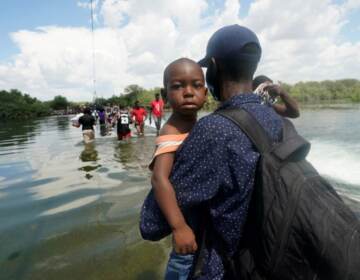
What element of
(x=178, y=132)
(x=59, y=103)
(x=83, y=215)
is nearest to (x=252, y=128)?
(x=178, y=132)

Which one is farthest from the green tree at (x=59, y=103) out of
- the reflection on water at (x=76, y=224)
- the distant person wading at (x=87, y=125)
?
the reflection on water at (x=76, y=224)

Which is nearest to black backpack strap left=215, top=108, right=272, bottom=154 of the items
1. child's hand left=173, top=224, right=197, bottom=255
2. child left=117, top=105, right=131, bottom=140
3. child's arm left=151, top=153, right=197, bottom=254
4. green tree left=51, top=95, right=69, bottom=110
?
child's arm left=151, top=153, right=197, bottom=254

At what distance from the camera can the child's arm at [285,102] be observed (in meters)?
2.39

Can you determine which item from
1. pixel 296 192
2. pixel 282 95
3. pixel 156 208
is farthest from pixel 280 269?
pixel 282 95

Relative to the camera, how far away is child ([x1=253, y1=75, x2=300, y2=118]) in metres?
2.37

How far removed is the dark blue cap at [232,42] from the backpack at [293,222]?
0.32 meters

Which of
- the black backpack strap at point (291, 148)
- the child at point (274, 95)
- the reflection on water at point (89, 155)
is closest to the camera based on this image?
the black backpack strap at point (291, 148)

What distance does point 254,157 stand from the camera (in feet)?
4.21

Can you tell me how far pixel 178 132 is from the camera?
1.70 meters

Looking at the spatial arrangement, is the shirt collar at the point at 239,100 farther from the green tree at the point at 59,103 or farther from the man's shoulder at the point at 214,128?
the green tree at the point at 59,103

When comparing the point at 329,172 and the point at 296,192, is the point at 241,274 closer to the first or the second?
the point at 296,192

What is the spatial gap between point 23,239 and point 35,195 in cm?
228

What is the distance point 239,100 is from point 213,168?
0.34 m

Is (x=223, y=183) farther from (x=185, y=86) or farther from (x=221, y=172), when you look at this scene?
(x=185, y=86)
